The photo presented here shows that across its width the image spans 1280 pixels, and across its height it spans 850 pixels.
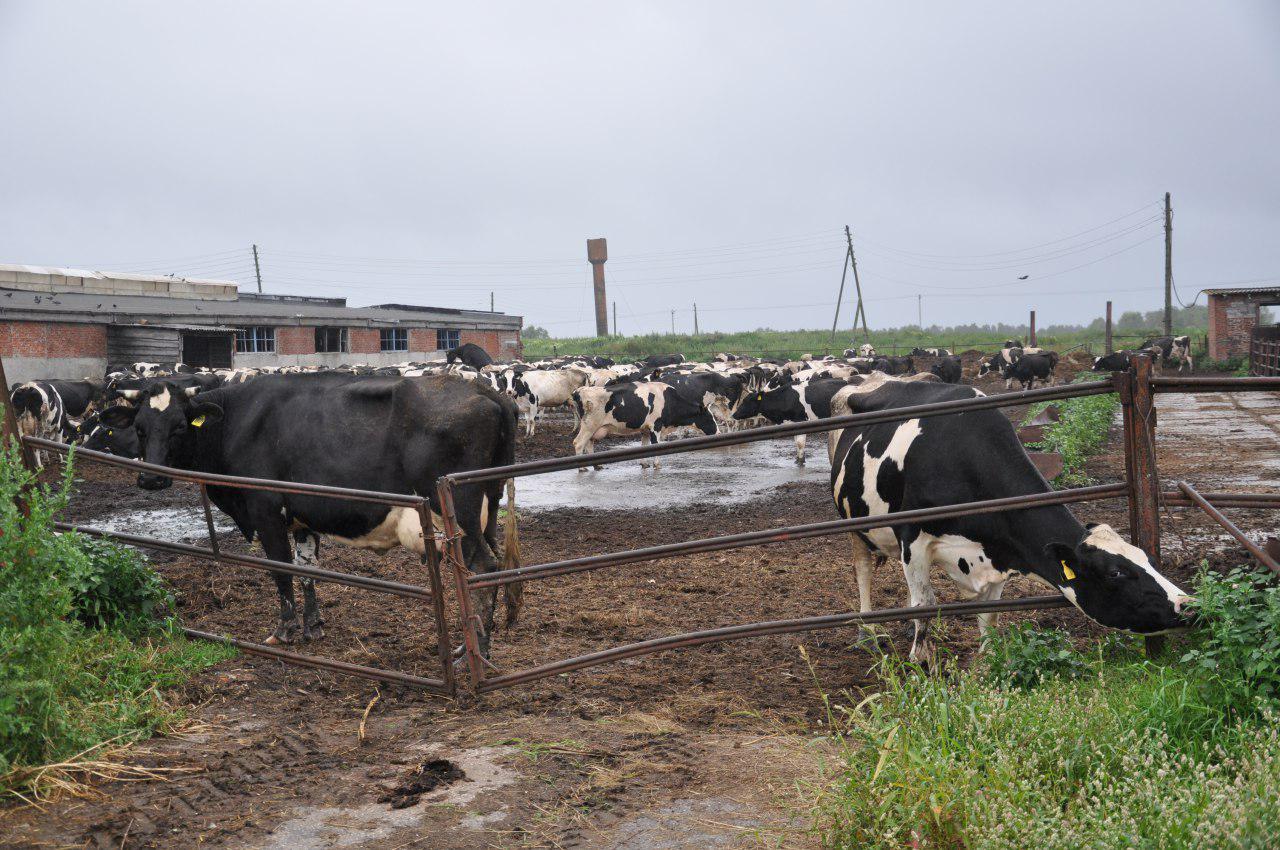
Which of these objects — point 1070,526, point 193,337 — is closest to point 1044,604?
point 1070,526

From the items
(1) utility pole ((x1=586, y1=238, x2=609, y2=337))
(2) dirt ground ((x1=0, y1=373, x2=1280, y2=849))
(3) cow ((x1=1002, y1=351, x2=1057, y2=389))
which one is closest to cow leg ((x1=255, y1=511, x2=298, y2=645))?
(2) dirt ground ((x1=0, y1=373, x2=1280, y2=849))

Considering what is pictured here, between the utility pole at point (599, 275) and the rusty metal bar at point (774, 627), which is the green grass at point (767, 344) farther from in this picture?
the rusty metal bar at point (774, 627)

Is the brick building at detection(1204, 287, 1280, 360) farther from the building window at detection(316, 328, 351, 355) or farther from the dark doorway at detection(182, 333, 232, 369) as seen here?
the dark doorway at detection(182, 333, 232, 369)

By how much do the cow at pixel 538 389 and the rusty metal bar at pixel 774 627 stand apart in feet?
62.0

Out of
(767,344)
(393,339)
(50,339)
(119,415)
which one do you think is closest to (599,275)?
(767,344)

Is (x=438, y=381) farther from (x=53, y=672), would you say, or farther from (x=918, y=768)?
(x=918, y=768)

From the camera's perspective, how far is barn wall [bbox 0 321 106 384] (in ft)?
89.0

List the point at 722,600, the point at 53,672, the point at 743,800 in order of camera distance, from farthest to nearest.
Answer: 1. the point at 722,600
2. the point at 53,672
3. the point at 743,800

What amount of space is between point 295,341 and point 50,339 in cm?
1019

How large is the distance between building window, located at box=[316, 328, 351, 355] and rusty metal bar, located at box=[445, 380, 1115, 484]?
36792mm

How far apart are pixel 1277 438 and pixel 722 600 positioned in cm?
1350

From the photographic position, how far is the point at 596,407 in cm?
1903

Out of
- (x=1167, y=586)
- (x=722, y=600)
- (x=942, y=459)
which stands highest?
(x=942, y=459)

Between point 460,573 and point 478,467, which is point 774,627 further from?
point 478,467
